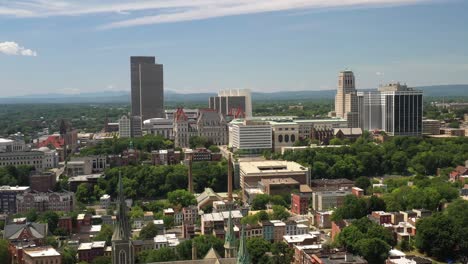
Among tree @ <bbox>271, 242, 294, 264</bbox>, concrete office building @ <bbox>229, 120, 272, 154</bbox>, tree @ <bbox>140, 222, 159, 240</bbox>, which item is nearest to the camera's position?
tree @ <bbox>271, 242, 294, 264</bbox>

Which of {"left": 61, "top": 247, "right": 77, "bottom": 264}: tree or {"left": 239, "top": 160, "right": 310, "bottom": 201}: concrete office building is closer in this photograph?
{"left": 61, "top": 247, "right": 77, "bottom": 264}: tree

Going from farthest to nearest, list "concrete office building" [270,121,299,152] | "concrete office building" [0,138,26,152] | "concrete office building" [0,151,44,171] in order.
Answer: "concrete office building" [270,121,299,152], "concrete office building" [0,138,26,152], "concrete office building" [0,151,44,171]

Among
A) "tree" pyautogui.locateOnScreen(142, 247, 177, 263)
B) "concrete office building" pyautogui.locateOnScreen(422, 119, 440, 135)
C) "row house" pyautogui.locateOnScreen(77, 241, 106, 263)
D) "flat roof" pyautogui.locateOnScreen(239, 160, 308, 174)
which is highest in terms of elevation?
"concrete office building" pyautogui.locateOnScreen(422, 119, 440, 135)

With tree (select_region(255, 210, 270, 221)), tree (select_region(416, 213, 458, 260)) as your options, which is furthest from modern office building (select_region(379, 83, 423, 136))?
tree (select_region(416, 213, 458, 260))

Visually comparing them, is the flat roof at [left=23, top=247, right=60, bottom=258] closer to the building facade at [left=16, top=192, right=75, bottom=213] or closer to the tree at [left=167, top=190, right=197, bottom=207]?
the building facade at [left=16, top=192, right=75, bottom=213]

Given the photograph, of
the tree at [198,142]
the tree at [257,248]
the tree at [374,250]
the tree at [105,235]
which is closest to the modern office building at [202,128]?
the tree at [198,142]

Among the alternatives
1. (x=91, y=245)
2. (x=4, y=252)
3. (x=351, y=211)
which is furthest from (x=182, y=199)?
(x=4, y=252)
